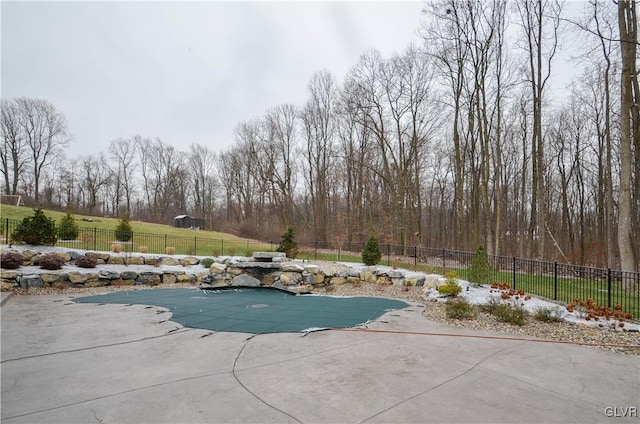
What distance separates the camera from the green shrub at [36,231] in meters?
11.2

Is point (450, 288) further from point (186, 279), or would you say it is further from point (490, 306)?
point (186, 279)

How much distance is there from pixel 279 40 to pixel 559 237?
90.6 feet

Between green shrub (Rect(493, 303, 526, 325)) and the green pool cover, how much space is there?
2.30m

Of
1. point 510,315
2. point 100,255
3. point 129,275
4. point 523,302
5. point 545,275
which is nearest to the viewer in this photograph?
point 510,315

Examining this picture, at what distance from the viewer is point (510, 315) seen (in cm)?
655

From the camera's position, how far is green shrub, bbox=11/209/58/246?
11.2 metres

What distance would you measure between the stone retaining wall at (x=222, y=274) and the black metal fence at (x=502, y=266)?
1.50m

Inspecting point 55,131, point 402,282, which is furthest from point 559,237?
point 55,131

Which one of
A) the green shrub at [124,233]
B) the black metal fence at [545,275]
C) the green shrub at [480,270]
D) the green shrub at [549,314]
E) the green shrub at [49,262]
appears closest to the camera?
the green shrub at [549,314]

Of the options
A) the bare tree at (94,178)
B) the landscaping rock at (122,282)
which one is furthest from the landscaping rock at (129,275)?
the bare tree at (94,178)

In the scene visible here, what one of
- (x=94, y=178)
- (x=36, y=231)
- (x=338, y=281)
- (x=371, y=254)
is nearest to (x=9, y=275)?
(x=36, y=231)

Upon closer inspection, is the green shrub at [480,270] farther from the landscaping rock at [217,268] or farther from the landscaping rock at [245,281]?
the landscaping rock at [217,268]

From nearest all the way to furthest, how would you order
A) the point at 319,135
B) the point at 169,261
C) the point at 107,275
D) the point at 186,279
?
the point at 107,275 < the point at 186,279 < the point at 169,261 < the point at 319,135

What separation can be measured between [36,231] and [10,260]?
5.93 ft
